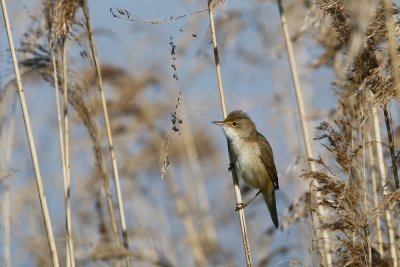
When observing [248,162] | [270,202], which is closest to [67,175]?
[248,162]

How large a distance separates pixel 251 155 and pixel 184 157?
389 cm

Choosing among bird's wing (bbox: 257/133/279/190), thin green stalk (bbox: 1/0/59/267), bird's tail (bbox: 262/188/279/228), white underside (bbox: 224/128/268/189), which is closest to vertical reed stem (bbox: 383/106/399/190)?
white underside (bbox: 224/128/268/189)

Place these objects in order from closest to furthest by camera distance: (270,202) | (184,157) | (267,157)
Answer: (267,157)
(270,202)
(184,157)

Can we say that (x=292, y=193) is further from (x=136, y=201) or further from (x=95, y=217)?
(x=95, y=217)

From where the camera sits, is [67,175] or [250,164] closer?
[67,175]

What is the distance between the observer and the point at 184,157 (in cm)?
762

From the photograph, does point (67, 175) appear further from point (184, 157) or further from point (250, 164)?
point (184, 157)

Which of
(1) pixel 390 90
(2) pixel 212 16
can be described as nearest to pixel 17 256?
(2) pixel 212 16

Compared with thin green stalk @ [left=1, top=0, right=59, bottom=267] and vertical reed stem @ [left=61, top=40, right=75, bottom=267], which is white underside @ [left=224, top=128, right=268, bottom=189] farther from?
thin green stalk @ [left=1, top=0, right=59, bottom=267]

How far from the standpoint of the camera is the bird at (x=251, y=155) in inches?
141

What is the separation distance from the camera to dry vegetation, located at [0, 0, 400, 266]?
267 cm

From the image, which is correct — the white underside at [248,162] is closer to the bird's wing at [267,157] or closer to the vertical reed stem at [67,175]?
the bird's wing at [267,157]

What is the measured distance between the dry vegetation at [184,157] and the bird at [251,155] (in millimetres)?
154

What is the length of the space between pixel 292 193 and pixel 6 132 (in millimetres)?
3056
